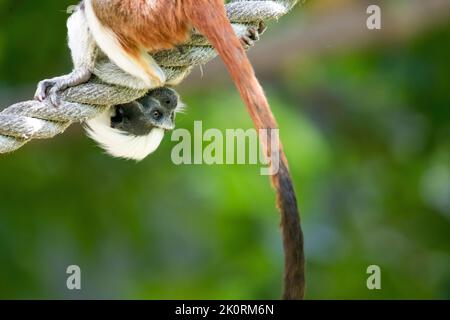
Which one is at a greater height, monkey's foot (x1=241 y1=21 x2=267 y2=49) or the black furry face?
monkey's foot (x1=241 y1=21 x2=267 y2=49)

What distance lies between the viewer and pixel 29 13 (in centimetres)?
835

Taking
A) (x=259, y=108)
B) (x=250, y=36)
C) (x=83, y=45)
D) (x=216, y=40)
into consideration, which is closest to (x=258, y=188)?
(x=250, y=36)

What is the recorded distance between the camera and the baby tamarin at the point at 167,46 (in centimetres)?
415

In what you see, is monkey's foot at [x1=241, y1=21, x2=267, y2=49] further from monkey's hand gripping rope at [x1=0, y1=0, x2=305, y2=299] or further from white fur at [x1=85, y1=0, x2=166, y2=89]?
white fur at [x1=85, y1=0, x2=166, y2=89]

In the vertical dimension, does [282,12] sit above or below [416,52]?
below

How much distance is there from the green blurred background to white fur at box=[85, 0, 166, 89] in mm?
2885

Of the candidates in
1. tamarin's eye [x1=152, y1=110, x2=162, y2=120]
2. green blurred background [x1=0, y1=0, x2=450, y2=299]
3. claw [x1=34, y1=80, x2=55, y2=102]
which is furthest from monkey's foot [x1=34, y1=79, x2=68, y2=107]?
green blurred background [x1=0, y1=0, x2=450, y2=299]

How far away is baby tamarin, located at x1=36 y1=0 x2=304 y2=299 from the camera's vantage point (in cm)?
415

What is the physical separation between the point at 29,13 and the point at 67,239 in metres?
1.83

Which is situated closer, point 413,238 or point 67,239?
point 67,239

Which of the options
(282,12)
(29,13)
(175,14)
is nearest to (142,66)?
(175,14)

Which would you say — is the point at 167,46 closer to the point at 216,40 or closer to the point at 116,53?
the point at 116,53

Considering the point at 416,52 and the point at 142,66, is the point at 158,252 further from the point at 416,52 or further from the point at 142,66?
the point at 142,66

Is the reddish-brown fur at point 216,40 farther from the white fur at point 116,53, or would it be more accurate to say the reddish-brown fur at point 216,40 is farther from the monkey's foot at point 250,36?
the monkey's foot at point 250,36
